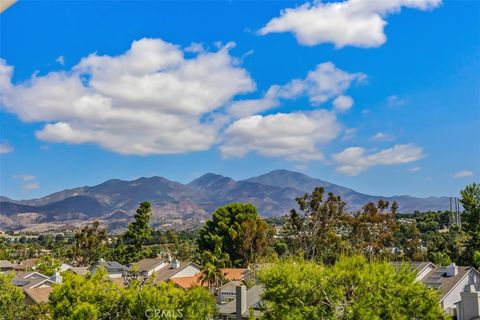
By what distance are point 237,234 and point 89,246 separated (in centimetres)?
3022

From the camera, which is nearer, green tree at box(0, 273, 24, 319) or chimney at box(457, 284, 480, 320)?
chimney at box(457, 284, 480, 320)

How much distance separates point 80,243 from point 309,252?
4293cm

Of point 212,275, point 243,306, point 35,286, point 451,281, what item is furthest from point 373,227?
point 35,286

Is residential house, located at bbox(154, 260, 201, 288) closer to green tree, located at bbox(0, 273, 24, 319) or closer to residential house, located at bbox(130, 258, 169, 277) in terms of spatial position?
residential house, located at bbox(130, 258, 169, 277)

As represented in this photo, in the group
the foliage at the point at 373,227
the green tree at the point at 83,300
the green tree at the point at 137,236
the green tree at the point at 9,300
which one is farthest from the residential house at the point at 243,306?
the green tree at the point at 137,236

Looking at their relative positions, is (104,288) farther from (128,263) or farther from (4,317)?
(128,263)

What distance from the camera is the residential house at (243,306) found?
3447cm

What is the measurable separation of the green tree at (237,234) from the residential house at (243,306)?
35.5 metres

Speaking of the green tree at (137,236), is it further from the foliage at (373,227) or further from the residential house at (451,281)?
the residential house at (451,281)

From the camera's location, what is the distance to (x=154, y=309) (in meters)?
27.3

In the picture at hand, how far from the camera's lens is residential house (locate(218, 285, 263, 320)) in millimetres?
34469

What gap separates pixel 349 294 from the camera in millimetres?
26625

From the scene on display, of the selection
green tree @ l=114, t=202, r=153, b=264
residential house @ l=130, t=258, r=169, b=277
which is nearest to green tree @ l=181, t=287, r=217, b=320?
residential house @ l=130, t=258, r=169, b=277

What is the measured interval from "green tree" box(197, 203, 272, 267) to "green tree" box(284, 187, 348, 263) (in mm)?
6815
